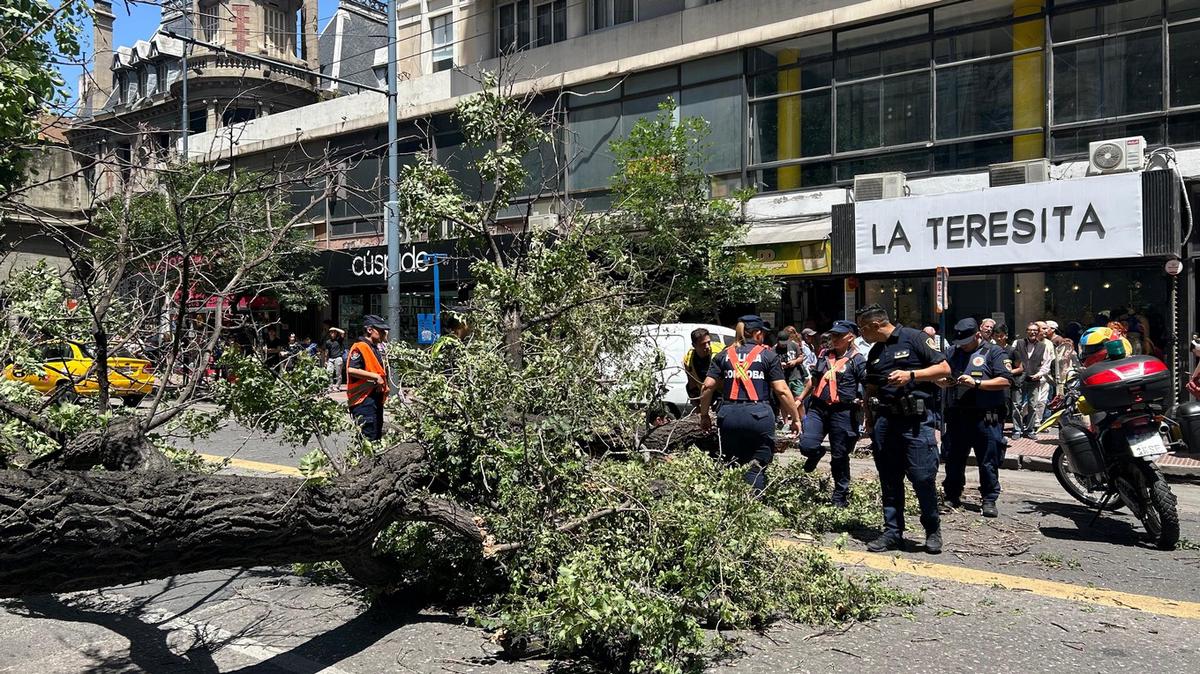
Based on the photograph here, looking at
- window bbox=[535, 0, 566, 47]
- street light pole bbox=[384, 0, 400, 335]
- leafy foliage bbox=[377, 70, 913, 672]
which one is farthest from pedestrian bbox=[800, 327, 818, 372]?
window bbox=[535, 0, 566, 47]

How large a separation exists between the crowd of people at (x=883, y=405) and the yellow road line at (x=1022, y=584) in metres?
0.26

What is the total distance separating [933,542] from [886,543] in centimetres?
31

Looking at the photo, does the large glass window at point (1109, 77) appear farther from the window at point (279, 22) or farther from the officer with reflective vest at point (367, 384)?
the window at point (279, 22)

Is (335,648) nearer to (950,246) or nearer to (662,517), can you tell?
(662,517)

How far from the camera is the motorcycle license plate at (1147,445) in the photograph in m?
6.31

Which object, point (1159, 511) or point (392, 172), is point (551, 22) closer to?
point (392, 172)

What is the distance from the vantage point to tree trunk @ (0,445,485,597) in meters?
3.30

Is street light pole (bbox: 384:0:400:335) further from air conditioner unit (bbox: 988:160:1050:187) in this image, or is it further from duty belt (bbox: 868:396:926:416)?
duty belt (bbox: 868:396:926:416)

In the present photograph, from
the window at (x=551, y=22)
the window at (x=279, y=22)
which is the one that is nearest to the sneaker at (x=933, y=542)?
the window at (x=551, y=22)

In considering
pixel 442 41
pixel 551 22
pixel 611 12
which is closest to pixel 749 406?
pixel 611 12

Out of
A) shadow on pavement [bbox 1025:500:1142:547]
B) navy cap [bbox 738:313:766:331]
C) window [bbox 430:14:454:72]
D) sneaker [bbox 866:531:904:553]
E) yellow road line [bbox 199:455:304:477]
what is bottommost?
shadow on pavement [bbox 1025:500:1142:547]

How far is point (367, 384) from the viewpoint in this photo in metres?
9.30

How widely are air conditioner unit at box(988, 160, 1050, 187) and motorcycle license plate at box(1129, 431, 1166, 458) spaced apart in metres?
9.57

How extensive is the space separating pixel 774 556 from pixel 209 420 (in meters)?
3.46
